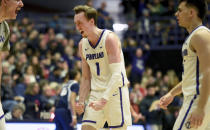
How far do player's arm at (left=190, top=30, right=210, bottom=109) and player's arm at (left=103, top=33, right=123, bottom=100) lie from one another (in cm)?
124

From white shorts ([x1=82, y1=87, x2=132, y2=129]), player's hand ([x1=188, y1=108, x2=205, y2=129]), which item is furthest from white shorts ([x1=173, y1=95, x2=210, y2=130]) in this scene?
white shorts ([x1=82, y1=87, x2=132, y2=129])

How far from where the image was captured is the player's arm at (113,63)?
5051 millimetres

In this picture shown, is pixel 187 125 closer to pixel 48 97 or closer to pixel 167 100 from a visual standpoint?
pixel 167 100

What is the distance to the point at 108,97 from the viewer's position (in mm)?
4965

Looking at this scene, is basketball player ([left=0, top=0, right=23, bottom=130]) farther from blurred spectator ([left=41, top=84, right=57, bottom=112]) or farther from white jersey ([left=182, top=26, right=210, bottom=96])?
blurred spectator ([left=41, top=84, right=57, bottom=112])

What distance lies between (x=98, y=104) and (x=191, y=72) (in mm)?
1195

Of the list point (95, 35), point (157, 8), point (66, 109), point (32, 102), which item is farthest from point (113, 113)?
point (157, 8)

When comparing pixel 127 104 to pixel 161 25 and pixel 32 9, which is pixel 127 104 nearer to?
pixel 161 25

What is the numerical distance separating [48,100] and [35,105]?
29.3 inches

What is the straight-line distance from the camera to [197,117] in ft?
12.6

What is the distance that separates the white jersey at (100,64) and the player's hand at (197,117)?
1.53 m

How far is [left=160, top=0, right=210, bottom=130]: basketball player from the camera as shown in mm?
3918

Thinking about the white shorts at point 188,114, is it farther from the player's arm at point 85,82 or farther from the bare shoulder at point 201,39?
the player's arm at point 85,82

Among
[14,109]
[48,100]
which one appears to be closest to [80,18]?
[14,109]
